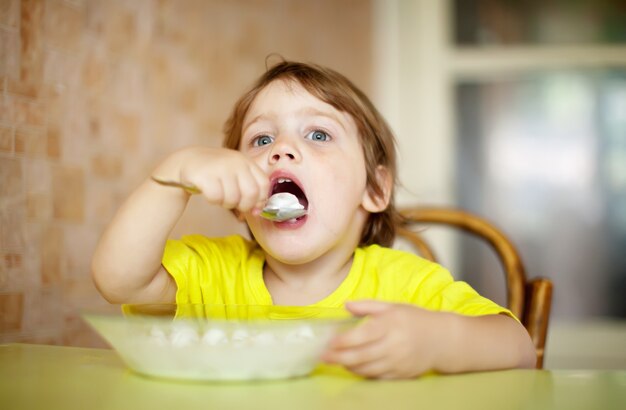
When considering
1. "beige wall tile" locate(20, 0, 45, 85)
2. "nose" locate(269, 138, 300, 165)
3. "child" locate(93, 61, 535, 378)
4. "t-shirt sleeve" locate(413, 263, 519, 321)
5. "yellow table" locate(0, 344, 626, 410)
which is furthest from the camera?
"beige wall tile" locate(20, 0, 45, 85)

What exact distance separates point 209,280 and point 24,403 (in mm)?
468

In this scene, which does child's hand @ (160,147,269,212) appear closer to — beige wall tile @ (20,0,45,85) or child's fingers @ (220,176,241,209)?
child's fingers @ (220,176,241,209)

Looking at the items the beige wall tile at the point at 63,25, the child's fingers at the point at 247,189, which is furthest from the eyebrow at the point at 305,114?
the beige wall tile at the point at 63,25

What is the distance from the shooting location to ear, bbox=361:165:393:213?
1014 millimetres

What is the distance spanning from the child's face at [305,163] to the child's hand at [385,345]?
1.04ft

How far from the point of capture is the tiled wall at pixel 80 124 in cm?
94

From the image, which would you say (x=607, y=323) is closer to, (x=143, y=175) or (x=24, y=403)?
(x=143, y=175)

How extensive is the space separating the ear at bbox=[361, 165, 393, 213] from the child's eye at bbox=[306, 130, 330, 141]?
0.13m

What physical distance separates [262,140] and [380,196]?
0.22m

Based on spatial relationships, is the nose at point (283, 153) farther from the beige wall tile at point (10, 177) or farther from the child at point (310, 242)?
the beige wall tile at point (10, 177)

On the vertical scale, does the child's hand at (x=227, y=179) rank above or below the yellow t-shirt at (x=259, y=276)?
above

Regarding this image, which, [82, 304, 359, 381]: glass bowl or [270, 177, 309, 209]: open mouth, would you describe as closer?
[82, 304, 359, 381]: glass bowl

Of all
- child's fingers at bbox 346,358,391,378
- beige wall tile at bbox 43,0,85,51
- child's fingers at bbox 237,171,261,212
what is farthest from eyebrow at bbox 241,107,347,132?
child's fingers at bbox 346,358,391,378

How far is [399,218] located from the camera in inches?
46.8
